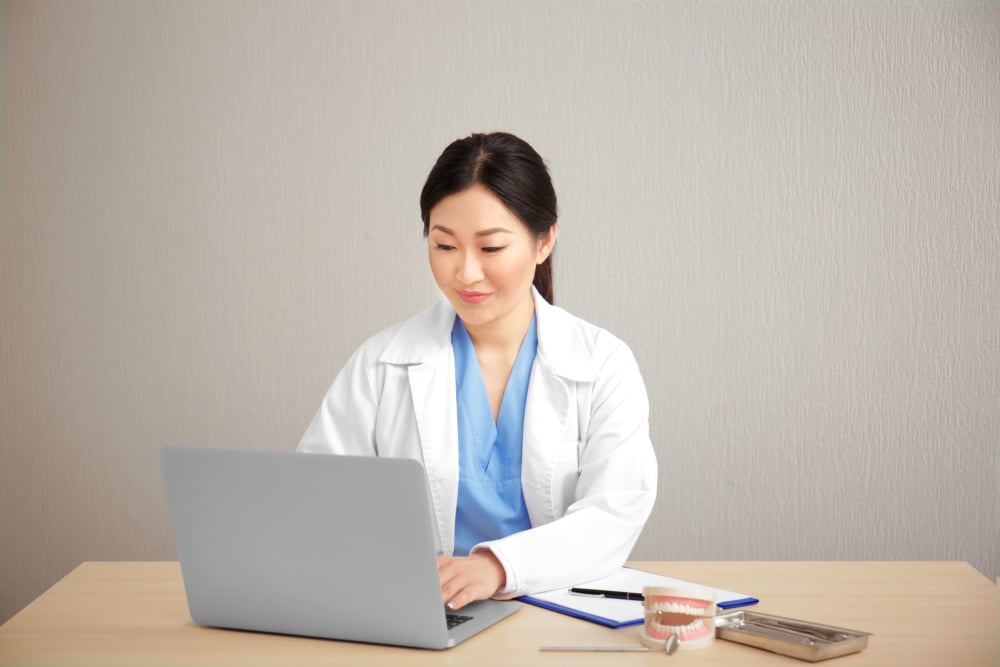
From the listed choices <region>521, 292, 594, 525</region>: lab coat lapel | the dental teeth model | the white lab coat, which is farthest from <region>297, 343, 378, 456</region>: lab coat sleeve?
the dental teeth model

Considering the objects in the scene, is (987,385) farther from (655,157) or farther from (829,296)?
(655,157)

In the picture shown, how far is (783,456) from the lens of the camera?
327 cm

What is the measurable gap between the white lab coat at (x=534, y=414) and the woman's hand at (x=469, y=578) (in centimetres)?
38

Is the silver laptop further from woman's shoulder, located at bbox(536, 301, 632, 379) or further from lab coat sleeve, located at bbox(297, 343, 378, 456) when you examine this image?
woman's shoulder, located at bbox(536, 301, 632, 379)

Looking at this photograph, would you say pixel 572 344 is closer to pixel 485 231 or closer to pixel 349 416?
pixel 485 231

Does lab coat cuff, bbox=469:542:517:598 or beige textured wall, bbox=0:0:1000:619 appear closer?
lab coat cuff, bbox=469:542:517:598

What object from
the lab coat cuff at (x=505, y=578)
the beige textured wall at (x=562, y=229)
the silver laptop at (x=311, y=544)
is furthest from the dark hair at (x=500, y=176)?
the beige textured wall at (x=562, y=229)

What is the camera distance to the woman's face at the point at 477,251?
2.03 m

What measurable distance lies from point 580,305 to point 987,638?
196cm

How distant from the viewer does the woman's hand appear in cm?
152

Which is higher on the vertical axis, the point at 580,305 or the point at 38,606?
the point at 580,305

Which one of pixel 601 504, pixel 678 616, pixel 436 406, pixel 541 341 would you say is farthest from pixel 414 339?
pixel 678 616

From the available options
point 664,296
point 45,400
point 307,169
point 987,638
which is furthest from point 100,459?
point 987,638

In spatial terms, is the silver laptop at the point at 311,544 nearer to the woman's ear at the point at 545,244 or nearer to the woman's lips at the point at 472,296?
the woman's lips at the point at 472,296
